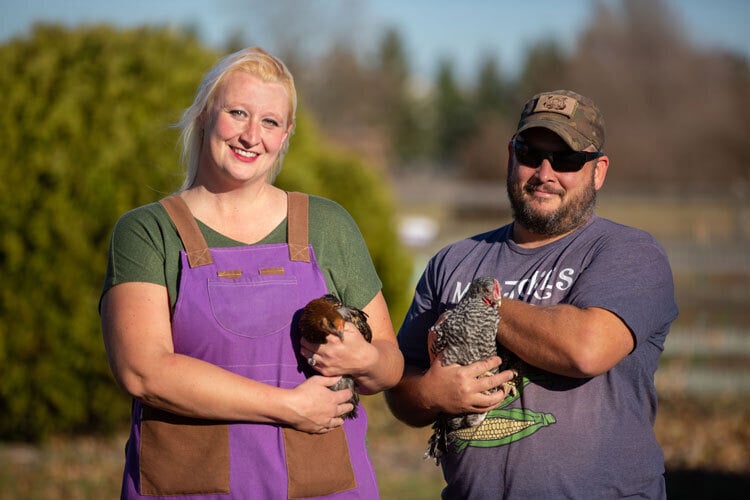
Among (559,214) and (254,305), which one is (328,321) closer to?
(254,305)

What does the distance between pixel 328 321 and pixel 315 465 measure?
506 millimetres

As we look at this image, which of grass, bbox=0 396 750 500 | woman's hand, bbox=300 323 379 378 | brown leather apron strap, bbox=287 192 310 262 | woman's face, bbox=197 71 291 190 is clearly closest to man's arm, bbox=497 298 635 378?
woman's hand, bbox=300 323 379 378

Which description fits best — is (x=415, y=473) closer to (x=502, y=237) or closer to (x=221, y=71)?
(x=502, y=237)

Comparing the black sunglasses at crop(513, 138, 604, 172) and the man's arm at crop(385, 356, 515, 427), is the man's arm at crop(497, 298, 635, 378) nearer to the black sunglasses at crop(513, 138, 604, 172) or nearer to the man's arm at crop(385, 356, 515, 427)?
the man's arm at crop(385, 356, 515, 427)

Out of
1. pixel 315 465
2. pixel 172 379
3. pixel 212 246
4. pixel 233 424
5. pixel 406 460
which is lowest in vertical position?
pixel 406 460

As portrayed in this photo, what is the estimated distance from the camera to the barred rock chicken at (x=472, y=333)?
2.87 metres

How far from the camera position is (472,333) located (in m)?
2.88

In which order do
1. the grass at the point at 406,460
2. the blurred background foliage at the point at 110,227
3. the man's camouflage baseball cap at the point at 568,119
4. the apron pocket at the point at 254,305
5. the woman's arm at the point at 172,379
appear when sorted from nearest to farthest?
the woman's arm at the point at 172,379 < the apron pocket at the point at 254,305 < the man's camouflage baseball cap at the point at 568,119 < the grass at the point at 406,460 < the blurred background foliage at the point at 110,227

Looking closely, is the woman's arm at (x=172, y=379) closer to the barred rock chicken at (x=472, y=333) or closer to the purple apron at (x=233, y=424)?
the purple apron at (x=233, y=424)

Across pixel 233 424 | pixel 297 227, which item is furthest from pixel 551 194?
pixel 233 424

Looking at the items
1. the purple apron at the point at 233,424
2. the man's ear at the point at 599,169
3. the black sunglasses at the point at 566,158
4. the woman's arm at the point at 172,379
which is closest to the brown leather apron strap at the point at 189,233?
the purple apron at the point at 233,424

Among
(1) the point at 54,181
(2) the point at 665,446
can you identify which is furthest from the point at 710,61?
(1) the point at 54,181

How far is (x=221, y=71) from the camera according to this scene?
2.80 meters

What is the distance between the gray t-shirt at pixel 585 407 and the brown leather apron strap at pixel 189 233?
1.16 m
